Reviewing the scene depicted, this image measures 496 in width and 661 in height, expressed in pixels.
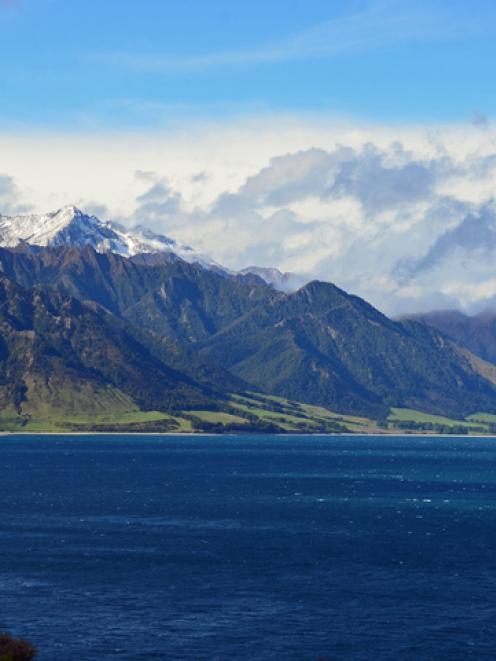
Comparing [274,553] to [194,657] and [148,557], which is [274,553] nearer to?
[148,557]

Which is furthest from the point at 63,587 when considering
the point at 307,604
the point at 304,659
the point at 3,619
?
the point at 304,659

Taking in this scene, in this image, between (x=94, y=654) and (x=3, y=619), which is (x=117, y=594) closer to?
(x=3, y=619)

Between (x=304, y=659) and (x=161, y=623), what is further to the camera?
(x=161, y=623)

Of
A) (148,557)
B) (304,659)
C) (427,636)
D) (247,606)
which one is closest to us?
(304,659)

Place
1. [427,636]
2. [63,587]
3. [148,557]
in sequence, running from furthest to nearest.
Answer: [148,557] → [63,587] → [427,636]

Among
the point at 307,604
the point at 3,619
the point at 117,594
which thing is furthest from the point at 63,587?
the point at 307,604

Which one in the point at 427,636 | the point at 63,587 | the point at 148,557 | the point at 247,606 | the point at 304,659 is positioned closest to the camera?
the point at 304,659

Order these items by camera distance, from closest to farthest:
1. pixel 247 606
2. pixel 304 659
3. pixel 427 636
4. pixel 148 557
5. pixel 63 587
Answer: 1. pixel 304 659
2. pixel 427 636
3. pixel 247 606
4. pixel 63 587
5. pixel 148 557

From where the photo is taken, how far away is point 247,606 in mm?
153500

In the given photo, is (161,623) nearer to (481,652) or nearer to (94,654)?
(94,654)

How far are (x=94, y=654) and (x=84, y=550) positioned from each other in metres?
68.8

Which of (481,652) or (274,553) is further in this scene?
(274,553)

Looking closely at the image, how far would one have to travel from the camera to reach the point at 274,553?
19625 centimetres

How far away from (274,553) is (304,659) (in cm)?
6885
